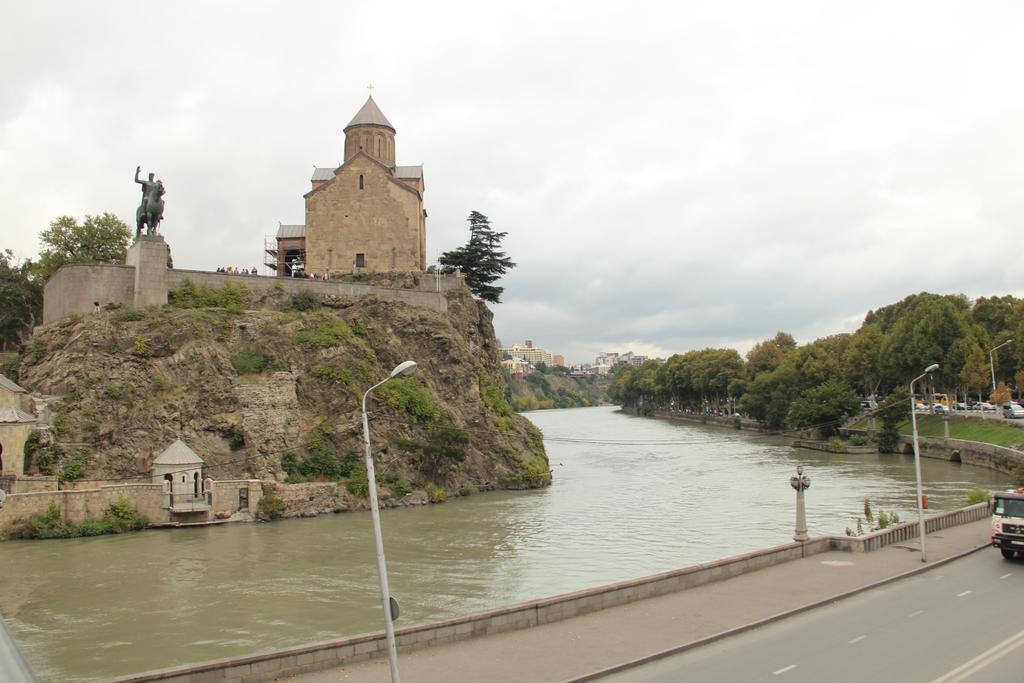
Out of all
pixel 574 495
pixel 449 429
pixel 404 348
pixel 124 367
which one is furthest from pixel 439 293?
pixel 124 367

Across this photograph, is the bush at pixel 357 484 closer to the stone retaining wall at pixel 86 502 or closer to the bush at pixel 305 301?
the stone retaining wall at pixel 86 502

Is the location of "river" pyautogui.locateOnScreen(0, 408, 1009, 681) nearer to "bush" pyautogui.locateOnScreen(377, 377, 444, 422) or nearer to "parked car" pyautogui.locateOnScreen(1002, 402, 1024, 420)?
"bush" pyautogui.locateOnScreen(377, 377, 444, 422)

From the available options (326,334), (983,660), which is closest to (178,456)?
(326,334)

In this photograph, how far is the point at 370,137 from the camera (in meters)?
60.0

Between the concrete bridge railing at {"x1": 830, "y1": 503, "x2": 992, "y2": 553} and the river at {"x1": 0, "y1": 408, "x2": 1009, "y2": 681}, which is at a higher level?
the concrete bridge railing at {"x1": 830, "y1": 503, "x2": 992, "y2": 553}

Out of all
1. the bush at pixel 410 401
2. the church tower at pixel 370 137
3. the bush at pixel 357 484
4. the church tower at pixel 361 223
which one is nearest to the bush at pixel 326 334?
the bush at pixel 410 401

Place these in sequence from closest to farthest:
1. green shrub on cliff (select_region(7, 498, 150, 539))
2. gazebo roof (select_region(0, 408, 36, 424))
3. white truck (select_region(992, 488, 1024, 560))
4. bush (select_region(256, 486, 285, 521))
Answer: white truck (select_region(992, 488, 1024, 560)) → green shrub on cliff (select_region(7, 498, 150, 539)) → gazebo roof (select_region(0, 408, 36, 424)) → bush (select_region(256, 486, 285, 521))

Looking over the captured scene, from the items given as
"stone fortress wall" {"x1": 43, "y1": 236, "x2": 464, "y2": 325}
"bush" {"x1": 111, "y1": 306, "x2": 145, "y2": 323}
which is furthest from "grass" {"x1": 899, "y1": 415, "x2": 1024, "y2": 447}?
"bush" {"x1": 111, "y1": 306, "x2": 145, "y2": 323}

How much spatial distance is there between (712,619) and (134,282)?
36.2 meters

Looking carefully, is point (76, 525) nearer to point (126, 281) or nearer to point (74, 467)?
point (74, 467)

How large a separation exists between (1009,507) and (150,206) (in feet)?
127

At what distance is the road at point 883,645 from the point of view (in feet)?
37.4

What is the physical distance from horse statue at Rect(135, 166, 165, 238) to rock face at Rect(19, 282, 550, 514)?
13.1 feet

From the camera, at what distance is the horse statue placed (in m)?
39.4
